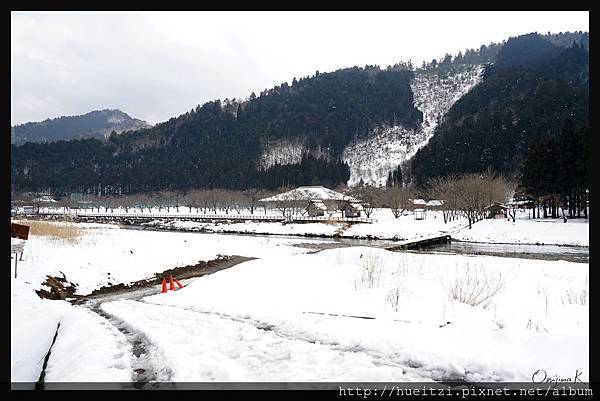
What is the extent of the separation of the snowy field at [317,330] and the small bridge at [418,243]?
17051 mm

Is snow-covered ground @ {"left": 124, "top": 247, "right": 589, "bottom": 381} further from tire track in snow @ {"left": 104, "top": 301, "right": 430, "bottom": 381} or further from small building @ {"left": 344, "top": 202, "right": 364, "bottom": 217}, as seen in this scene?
small building @ {"left": 344, "top": 202, "right": 364, "bottom": 217}

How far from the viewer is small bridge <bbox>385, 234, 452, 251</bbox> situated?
3082 centimetres

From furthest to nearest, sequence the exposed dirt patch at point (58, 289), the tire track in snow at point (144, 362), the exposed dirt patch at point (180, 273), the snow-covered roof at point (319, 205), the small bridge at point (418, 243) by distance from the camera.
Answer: the snow-covered roof at point (319, 205) < the small bridge at point (418, 243) < the exposed dirt patch at point (180, 273) < the exposed dirt patch at point (58, 289) < the tire track in snow at point (144, 362)

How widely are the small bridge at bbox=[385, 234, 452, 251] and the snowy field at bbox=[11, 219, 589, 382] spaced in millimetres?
17051

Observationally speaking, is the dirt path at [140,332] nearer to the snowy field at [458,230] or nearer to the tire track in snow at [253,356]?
the tire track in snow at [253,356]

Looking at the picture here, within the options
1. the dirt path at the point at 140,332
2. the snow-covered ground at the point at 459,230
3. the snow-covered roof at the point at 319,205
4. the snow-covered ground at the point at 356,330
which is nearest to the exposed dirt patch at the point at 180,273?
the dirt path at the point at 140,332

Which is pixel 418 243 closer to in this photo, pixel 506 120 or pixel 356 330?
pixel 356 330

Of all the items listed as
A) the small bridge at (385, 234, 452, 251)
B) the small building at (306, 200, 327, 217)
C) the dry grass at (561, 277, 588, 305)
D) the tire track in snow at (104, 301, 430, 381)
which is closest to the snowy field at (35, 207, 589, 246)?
the small bridge at (385, 234, 452, 251)

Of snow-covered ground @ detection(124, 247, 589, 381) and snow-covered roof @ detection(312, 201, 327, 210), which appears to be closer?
snow-covered ground @ detection(124, 247, 589, 381)

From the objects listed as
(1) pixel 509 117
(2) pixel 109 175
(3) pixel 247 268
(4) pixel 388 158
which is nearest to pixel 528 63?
(4) pixel 388 158

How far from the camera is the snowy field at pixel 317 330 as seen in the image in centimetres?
521

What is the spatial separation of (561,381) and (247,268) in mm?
10534

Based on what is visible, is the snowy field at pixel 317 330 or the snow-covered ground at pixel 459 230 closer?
the snowy field at pixel 317 330

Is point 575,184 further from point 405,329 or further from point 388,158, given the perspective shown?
point 388,158
